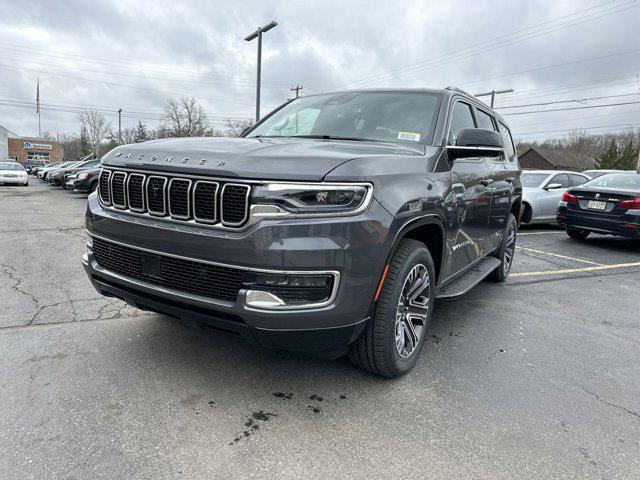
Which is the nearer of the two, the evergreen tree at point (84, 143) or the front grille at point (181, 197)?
the front grille at point (181, 197)

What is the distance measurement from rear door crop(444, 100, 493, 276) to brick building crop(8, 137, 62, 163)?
89.3 metres

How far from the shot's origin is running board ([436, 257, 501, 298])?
3.46 metres

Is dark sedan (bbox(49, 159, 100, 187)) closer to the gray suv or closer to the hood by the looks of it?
the hood

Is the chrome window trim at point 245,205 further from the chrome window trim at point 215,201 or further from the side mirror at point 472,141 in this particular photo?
the side mirror at point 472,141

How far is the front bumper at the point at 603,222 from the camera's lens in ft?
25.6

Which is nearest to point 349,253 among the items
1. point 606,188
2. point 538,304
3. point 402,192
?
point 402,192

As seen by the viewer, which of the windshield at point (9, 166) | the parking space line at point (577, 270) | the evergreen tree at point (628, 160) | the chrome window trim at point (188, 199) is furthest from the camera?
the evergreen tree at point (628, 160)

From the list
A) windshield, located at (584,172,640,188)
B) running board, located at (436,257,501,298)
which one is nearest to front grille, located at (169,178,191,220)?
running board, located at (436,257,501,298)

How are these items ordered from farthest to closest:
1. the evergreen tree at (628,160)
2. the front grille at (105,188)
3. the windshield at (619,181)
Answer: the evergreen tree at (628,160) < the windshield at (619,181) < the front grille at (105,188)

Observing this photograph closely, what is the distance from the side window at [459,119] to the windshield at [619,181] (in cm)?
598

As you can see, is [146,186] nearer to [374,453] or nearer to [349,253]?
[349,253]

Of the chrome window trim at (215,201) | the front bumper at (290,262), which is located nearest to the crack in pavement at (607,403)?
the front bumper at (290,262)

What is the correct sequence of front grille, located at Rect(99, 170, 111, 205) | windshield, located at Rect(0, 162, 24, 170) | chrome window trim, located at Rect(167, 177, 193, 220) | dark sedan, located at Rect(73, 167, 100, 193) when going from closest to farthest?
chrome window trim, located at Rect(167, 177, 193, 220), front grille, located at Rect(99, 170, 111, 205), dark sedan, located at Rect(73, 167, 100, 193), windshield, located at Rect(0, 162, 24, 170)

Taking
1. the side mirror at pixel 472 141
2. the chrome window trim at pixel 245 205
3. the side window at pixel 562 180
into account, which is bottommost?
the chrome window trim at pixel 245 205
